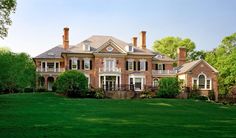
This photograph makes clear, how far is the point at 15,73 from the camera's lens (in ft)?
150

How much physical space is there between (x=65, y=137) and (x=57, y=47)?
141ft

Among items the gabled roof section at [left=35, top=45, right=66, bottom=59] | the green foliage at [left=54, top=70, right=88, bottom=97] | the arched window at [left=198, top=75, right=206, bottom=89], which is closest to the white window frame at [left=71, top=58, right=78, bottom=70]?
the gabled roof section at [left=35, top=45, right=66, bottom=59]

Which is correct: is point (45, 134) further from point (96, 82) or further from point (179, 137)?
point (96, 82)

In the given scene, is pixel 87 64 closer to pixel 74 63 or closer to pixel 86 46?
pixel 74 63

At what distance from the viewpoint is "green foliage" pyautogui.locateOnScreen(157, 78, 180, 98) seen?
138 ft

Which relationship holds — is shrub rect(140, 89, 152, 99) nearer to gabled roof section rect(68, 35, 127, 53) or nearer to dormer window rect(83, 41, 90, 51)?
gabled roof section rect(68, 35, 127, 53)

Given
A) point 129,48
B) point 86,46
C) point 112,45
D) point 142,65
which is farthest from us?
point 142,65

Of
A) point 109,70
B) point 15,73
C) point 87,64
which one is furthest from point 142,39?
point 15,73

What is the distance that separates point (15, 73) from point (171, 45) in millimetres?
39787

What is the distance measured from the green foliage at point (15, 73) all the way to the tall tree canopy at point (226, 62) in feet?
91.6

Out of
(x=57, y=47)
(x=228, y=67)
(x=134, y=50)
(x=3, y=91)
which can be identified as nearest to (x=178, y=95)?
(x=134, y=50)

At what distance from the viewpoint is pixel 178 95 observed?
4325 centimetres

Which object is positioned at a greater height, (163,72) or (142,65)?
(142,65)

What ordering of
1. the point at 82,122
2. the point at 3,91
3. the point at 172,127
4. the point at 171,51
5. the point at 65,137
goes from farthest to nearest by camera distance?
the point at 171,51, the point at 3,91, the point at 82,122, the point at 172,127, the point at 65,137
